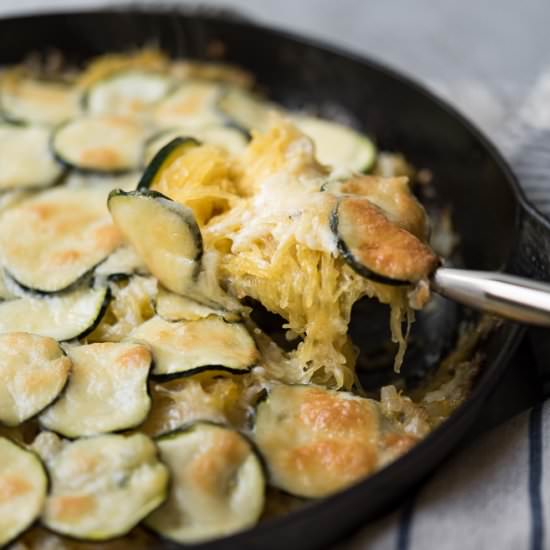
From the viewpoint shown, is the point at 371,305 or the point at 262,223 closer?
the point at 262,223

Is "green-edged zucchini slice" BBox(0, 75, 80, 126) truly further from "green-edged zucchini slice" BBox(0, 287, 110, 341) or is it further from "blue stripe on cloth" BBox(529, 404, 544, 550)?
"blue stripe on cloth" BBox(529, 404, 544, 550)

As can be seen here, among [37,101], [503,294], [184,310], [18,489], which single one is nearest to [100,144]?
[37,101]

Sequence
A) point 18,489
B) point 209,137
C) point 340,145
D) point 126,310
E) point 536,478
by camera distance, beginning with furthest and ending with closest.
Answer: point 340,145
point 209,137
point 126,310
point 536,478
point 18,489

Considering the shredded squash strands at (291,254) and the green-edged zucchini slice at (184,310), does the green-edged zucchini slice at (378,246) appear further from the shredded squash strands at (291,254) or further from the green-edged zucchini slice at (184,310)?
the green-edged zucchini slice at (184,310)

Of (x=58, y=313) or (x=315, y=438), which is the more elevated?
(x=315, y=438)

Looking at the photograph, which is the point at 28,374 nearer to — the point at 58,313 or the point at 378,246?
the point at 58,313

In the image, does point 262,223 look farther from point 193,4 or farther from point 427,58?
point 427,58

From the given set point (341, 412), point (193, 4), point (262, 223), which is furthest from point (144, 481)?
point (193, 4)
